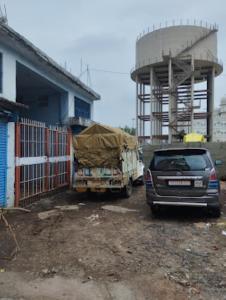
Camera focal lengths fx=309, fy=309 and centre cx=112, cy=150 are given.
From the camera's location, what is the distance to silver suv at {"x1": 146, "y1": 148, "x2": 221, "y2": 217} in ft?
25.1

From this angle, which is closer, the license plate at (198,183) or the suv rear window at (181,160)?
the license plate at (198,183)

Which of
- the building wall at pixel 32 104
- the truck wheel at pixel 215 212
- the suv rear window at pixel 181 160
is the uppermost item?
the building wall at pixel 32 104

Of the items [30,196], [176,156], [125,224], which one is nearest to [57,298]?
[125,224]

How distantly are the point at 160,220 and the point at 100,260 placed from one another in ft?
10.6

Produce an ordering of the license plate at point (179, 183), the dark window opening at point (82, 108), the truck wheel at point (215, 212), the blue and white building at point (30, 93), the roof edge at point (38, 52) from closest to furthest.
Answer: the license plate at point (179, 183) → the truck wheel at point (215, 212) → the roof edge at point (38, 52) → the blue and white building at point (30, 93) → the dark window opening at point (82, 108)

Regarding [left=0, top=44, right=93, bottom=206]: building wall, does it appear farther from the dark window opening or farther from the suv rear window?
the suv rear window

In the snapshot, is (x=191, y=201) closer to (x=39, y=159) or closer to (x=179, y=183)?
(x=179, y=183)

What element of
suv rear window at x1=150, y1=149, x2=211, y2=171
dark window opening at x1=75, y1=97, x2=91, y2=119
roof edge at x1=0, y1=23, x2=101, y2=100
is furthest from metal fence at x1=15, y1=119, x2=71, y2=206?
suv rear window at x1=150, y1=149, x2=211, y2=171

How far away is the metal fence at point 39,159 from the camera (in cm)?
1017

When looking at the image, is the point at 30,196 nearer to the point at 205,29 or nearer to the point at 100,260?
the point at 100,260

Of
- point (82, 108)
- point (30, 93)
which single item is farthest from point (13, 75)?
point (82, 108)

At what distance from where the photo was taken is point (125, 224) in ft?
25.4

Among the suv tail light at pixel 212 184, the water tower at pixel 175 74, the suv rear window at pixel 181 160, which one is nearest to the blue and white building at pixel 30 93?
the suv rear window at pixel 181 160

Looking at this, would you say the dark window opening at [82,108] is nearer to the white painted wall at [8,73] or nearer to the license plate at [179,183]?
the white painted wall at [8,73]
